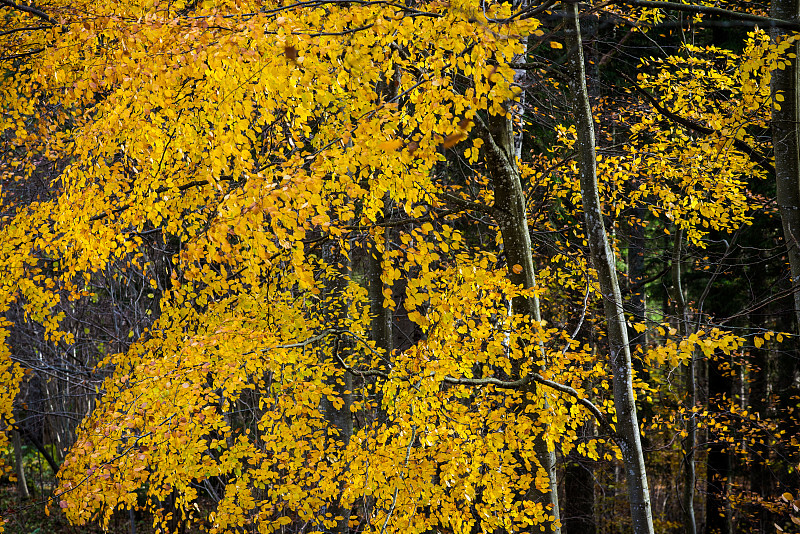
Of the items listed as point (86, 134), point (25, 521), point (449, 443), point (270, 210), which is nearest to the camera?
point (270, 210)

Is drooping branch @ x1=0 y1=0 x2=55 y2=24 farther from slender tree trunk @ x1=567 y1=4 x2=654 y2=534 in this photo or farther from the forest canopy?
slender tree trunk @ x1=567 y1=4 x2=654 y2=534

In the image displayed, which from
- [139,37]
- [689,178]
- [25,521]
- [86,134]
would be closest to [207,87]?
[139,37]

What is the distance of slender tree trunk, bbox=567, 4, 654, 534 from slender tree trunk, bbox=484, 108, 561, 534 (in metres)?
0.63

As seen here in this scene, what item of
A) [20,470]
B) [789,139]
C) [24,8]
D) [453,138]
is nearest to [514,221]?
[789,139]

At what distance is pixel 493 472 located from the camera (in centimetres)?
449

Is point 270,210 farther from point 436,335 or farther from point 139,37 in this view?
point 436,335

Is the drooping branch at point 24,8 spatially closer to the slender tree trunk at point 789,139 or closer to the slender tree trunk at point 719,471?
the slender tree trunk at point 789,139

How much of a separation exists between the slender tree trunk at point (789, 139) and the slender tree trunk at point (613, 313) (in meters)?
1.18

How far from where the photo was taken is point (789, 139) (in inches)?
127

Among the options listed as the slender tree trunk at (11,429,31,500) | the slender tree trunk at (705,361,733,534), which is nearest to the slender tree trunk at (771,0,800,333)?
the slender tree trunk at (705,361,733,534)

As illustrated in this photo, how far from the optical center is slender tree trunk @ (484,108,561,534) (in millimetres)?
4750

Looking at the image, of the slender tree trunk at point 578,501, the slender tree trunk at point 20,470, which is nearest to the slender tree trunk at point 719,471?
the slender tree trunk at point 578,501

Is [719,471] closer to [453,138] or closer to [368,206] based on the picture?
[368,206]

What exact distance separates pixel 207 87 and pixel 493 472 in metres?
3.67
